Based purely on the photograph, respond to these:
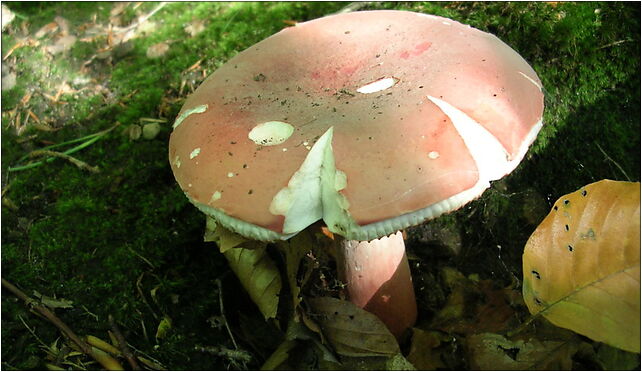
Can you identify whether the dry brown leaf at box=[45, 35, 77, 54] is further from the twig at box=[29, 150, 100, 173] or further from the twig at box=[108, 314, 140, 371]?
the twig at box=[108, 314, 140, 371]

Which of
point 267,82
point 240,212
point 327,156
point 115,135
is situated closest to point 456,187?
point 327,156

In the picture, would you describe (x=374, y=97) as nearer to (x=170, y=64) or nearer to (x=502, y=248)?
(x=502, y=248)

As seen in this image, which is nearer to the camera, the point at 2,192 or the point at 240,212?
the point at 240,212

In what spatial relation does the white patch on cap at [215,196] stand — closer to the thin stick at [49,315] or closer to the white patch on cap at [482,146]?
the white patch on cap at [482,146]

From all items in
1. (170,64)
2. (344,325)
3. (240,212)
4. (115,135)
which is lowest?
(344,325)

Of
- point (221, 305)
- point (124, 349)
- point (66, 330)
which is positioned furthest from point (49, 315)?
point (221, 305)

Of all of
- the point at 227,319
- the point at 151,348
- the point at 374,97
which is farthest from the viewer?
the point at 227,319

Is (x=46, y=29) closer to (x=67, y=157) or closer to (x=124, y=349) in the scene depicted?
(x=67, y=157)

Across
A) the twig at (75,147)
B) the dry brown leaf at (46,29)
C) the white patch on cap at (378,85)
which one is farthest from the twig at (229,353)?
the dry brown leaf at (46,29)
